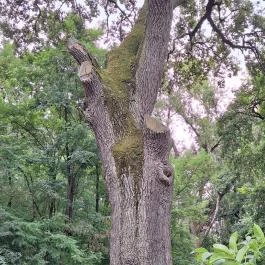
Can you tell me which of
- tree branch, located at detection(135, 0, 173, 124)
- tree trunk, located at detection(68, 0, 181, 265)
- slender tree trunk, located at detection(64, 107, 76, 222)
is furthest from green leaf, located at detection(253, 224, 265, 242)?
slender tree trunk, located at detection(64, 107, 76, 222)

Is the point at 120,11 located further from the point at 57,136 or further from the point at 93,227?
the point at 93,227

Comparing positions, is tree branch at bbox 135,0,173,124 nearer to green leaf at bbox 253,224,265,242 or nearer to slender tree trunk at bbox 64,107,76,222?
green leaf at bbox 253,224,265,242

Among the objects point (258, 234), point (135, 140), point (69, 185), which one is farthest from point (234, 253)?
point (69, 185)

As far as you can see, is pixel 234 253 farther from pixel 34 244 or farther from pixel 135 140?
pixel 34 244

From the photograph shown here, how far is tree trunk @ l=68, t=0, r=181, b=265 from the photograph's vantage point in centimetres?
367

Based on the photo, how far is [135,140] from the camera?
4.13 metres

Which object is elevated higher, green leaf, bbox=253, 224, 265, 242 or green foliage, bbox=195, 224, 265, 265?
green leaf, bbox=253, 224, 265, 242

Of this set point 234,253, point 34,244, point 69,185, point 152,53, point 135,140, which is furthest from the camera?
point 69,185

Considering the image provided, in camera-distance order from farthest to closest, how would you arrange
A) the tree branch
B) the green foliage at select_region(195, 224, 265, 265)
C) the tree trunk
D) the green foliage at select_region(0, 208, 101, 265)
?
the green foliage at select_region(0, 208, 101, 265) → the tree branch → the tree trunk → the green foliage at select_region(195, 224, 265, 265)

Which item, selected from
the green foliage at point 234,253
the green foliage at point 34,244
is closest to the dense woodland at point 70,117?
the green foliage at point 34,244

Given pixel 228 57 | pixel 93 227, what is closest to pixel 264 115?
pixel 228 57

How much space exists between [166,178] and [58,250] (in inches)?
175

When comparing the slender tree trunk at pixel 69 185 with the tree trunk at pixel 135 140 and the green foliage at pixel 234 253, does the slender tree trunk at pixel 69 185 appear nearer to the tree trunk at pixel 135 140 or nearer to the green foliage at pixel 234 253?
the tree trunk at pixel 135 140

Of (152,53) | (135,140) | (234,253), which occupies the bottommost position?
(234,253)
